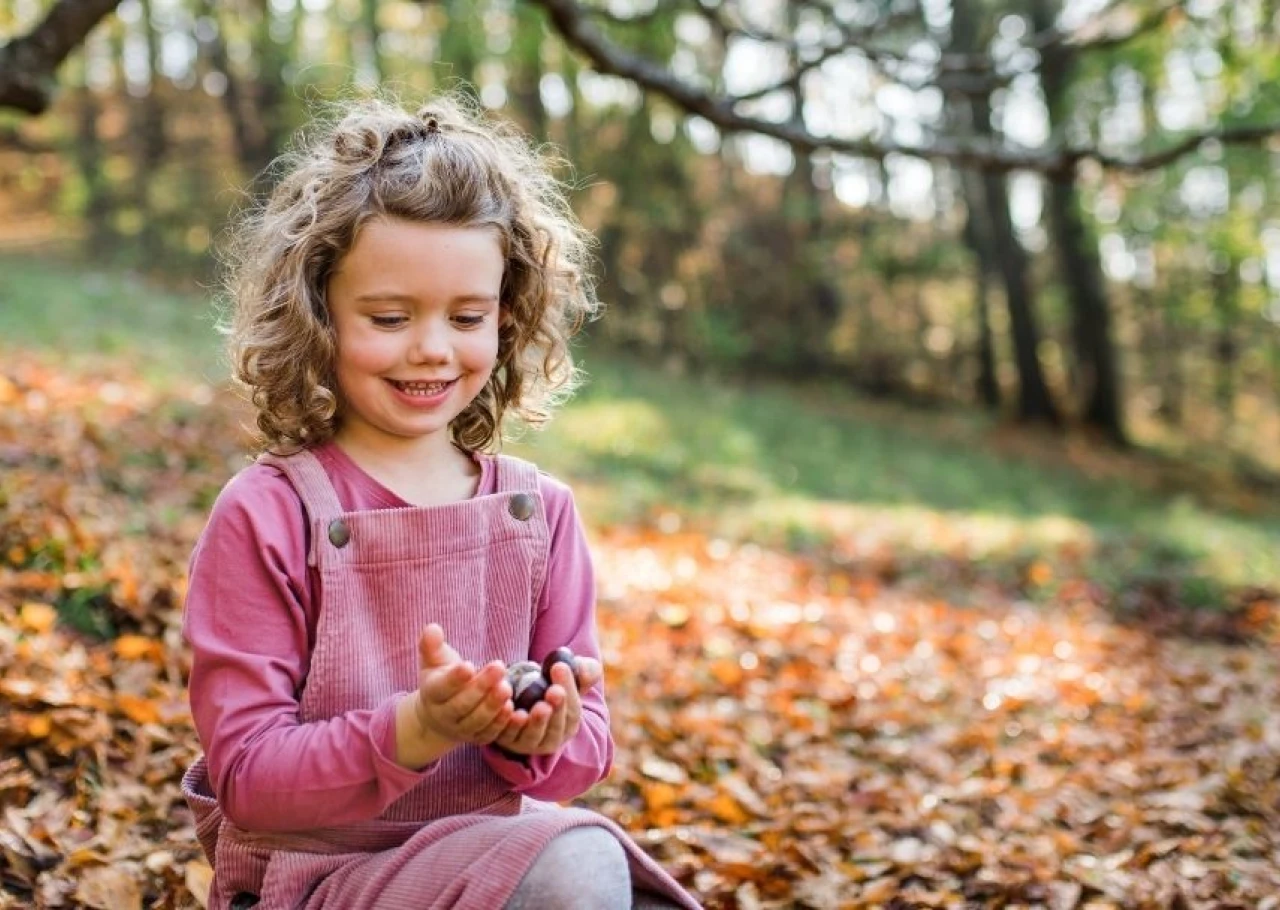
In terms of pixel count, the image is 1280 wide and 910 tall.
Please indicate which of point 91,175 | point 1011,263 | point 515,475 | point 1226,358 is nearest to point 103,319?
point 91,175

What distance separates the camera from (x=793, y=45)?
5.32 metres

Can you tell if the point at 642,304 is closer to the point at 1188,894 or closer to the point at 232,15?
the point at 232,15

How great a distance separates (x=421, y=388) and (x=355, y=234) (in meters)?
Answer: 0.28

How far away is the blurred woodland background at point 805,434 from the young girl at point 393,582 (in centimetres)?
54

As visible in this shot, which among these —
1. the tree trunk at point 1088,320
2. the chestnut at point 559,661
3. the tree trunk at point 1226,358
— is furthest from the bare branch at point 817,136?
the tree trunk at point 1226,358

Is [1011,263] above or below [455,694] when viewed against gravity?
above

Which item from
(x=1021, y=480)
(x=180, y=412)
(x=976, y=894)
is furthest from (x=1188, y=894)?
(x=1021, y=480)

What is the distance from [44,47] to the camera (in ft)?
13.7

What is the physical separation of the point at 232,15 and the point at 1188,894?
19.4m

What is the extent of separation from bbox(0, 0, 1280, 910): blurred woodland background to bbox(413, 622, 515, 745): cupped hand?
1140mm

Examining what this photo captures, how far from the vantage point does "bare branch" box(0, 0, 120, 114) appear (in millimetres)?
4156

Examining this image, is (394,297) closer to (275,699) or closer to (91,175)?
(275,699)

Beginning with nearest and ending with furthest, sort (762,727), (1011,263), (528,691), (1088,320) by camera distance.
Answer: (528,691) → (762,727) → (1088,320) → (1011,263)

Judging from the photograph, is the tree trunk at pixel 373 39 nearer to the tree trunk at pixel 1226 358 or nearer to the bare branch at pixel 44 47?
the tree trunk at pixel 1226 358
